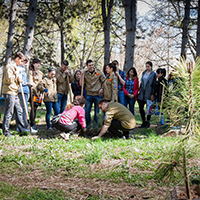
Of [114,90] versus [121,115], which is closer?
[121,115]

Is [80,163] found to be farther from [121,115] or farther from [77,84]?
[77,84]

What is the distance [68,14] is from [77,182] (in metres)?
10.2

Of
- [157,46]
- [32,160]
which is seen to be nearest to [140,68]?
[157,46]

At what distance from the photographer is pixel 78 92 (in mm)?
7680

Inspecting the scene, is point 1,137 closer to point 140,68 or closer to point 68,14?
point 68,14

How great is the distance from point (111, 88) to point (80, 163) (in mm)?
3132

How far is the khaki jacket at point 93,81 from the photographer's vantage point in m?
6.93

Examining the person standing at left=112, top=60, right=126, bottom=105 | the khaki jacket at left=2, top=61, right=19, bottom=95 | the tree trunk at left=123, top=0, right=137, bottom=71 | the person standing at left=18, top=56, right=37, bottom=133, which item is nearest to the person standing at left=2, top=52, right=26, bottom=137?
the khaki jacket at left=2, top=61, right=19, bottom=95

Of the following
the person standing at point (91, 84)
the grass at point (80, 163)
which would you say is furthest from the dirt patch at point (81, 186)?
the person standing at point (91, 84)

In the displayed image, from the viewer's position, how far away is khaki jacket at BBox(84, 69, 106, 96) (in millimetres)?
6926

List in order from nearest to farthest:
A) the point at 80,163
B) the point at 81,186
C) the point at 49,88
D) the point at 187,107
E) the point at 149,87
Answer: the point at 187,107 → the point at 81,186 → the point at 80,163 → the point at 49,88 → the point at 149,87

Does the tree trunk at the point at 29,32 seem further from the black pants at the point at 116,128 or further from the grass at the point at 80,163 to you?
the black pants at the point at 116,128

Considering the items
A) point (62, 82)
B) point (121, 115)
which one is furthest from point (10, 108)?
point (121, 115)

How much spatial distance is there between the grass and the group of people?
0.54 m
